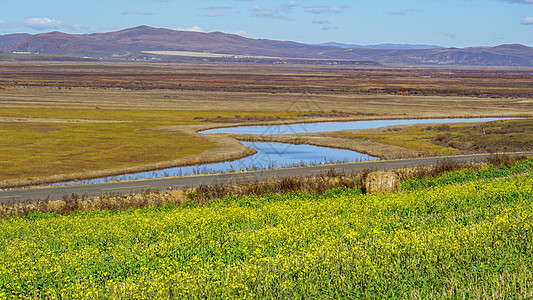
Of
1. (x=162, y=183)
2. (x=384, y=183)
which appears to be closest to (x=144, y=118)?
(x=162, y=183)

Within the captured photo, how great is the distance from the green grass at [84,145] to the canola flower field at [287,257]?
1186 inches

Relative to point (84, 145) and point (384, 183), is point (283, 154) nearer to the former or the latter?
point (84, 145)

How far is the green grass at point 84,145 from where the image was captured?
152 feet

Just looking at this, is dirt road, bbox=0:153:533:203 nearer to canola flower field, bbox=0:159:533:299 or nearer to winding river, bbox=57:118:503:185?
winding river, bbox=57:118:503:185

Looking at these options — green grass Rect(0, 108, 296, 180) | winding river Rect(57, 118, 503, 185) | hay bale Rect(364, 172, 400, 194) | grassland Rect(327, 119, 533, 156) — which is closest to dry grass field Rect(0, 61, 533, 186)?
green grass Rect(0, 108, 296, 180)

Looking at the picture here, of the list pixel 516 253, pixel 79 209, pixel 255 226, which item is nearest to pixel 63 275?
pixel 255 226

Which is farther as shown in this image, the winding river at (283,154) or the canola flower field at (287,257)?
the winding river at (283,154)

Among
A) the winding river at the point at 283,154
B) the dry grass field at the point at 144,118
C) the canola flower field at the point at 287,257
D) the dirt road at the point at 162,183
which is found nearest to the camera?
the canola flower field at the point at 287,257

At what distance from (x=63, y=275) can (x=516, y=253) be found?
8319mm

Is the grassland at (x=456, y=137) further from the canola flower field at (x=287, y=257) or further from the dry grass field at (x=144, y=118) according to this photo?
the canola flower field at (x=287, y=257)

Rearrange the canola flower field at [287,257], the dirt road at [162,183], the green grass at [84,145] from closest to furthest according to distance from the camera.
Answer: the canola flower field at [287,257] → the dirt road at [162,183] → the green grass at [84,145]

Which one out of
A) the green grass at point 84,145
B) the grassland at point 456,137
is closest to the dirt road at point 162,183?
the green grass at point 84,145

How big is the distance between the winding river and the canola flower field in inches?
874

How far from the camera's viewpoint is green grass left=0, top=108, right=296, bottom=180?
46.4 metres
